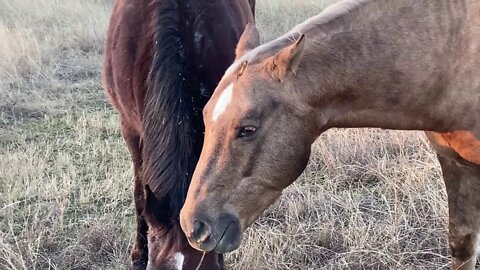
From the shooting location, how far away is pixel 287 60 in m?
1.80

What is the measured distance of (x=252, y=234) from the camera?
3098mm

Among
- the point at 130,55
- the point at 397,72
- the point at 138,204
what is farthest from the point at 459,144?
the point at 138,204

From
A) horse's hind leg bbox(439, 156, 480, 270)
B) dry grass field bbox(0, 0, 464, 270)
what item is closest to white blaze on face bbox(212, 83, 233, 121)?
horse's hind leg bbox(439, 156, 480, 270)

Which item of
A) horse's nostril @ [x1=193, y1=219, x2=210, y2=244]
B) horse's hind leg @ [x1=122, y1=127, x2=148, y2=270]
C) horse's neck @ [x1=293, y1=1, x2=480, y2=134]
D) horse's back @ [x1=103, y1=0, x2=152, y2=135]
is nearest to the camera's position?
horse's nostril @ [x1=193, y1=219, x2=210, y2=244]

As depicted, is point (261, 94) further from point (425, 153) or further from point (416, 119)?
point (425, 153)

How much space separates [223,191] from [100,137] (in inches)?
122

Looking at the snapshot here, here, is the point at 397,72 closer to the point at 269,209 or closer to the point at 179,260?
the point at 179,260

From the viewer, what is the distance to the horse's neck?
6.47 feet

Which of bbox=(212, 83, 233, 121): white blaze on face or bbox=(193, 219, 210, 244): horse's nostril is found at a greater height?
bbox=(212, 83, 233, 121): white blaze on face

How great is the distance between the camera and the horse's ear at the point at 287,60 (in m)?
1.77

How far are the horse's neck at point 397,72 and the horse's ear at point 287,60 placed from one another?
11 cm

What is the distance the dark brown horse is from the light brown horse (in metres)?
0.30

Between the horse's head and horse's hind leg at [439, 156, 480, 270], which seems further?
horse's hind leg at [439, 156, 480, 270]

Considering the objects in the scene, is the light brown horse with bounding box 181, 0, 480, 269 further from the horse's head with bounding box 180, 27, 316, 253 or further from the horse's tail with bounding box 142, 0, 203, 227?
the horse's tail with bounding box 142, 0, 203, 227
